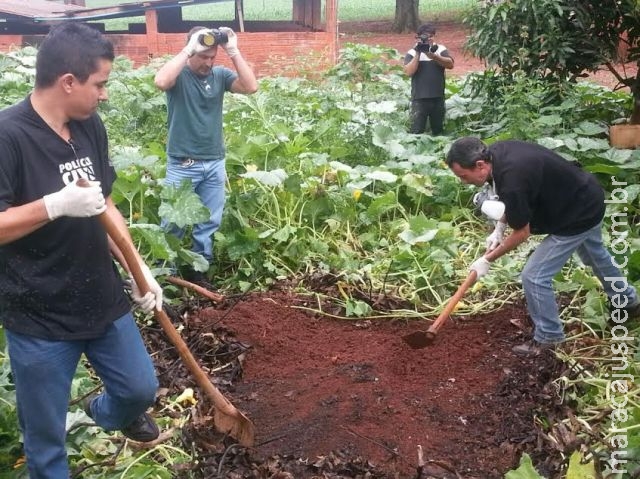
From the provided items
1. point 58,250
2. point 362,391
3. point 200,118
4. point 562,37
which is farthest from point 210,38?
point 562,37

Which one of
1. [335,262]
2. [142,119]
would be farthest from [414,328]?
[142,119]

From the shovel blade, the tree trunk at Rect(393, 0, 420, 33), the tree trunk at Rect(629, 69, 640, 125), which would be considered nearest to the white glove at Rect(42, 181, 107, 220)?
the shovel blade

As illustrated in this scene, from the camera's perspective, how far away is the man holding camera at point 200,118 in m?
4.65

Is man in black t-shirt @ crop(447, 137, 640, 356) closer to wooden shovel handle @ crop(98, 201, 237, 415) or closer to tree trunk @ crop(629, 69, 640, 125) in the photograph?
wooden shovel handle @ crop(98, 201, 237, 415)

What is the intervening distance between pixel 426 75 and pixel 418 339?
448 centimetres

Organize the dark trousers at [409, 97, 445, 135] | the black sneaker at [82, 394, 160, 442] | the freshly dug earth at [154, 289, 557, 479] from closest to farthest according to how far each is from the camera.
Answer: the black sneaker at [82, 394, 160, 442] → the freshly dug earth at [154, 289, 557, 479] → the dark trousers at [409, 97, 445, 135]

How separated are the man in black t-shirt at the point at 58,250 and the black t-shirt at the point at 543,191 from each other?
1904 mm

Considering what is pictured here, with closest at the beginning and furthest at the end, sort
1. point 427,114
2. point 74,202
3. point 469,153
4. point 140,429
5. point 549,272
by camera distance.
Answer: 1. point 74,202
2. point 140,429
3. point 469,153
4. point 549,272
5. point 427,114

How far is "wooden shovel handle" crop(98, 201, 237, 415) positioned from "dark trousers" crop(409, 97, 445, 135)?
537cm

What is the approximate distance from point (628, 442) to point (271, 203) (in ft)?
10.8

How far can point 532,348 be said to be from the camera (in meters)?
3.90

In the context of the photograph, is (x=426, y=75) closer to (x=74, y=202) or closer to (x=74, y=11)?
(x=74, y=202)

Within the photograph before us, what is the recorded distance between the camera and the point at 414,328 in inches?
171

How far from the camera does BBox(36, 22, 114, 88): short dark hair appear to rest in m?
2.24
